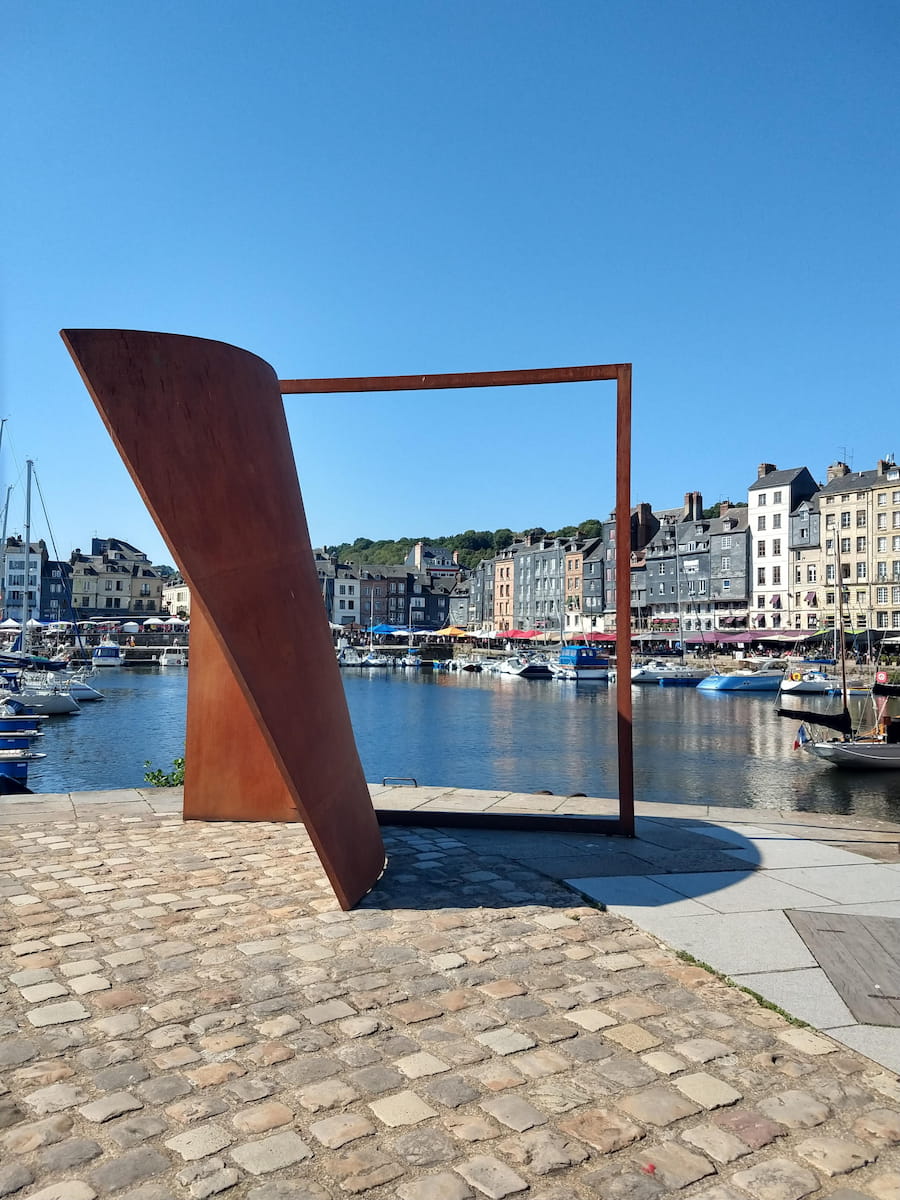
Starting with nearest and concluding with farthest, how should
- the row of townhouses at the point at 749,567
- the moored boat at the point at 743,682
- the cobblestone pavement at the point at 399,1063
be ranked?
the cobblestone pavement at the point at 399,1063 → the moored boat at the point at 743,682 → the row of townhouses at the point at 749,567

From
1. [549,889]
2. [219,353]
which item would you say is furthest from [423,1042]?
[219,353]

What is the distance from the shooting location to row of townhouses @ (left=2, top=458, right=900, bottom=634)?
7006 centimetres

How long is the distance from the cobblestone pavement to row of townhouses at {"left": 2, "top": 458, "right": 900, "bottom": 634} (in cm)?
4340

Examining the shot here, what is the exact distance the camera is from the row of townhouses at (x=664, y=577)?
7006cm

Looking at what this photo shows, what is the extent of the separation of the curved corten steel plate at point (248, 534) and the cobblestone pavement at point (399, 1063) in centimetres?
74

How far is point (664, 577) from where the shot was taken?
8831 centimetres

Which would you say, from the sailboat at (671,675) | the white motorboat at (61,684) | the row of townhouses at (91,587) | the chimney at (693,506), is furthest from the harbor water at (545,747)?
the row of townhouses at (91,587)

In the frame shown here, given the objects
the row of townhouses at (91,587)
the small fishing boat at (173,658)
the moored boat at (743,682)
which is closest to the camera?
the moored boat at (743,682)

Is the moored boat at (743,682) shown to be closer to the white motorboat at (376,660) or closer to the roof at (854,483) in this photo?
the roof at (854,483)

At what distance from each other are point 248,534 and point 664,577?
85.5 metres

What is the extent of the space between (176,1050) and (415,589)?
392 ft

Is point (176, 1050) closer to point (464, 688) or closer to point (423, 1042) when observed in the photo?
point (423, 1042)

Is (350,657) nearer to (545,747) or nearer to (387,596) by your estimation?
(387,596)

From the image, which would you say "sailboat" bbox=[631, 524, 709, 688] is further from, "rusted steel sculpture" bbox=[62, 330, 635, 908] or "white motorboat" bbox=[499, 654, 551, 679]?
"rusted steel sculpture" bbox=[62, 330, 635, 908]
